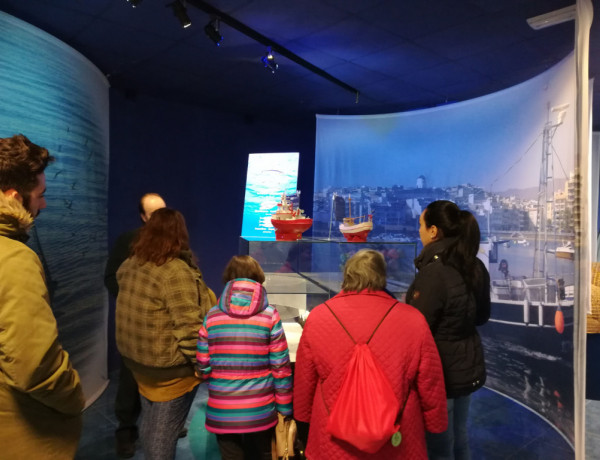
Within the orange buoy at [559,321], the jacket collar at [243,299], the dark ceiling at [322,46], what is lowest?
the orange buoy at [559,321]

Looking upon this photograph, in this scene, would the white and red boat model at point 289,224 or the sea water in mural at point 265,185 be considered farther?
the sea water in mural at point 265,185

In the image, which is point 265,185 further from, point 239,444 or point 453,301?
point 453,301

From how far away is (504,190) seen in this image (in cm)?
443

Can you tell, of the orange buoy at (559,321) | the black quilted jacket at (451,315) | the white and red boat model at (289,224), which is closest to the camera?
the black quilted jacket at (451,315)

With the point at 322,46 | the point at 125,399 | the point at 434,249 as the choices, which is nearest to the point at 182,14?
the point at 322,46

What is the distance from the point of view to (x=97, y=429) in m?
3.26

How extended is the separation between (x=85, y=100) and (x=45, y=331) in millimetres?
3223

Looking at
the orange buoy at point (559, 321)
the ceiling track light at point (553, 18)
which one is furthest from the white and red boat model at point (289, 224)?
the orange buoy at point (559, 321)

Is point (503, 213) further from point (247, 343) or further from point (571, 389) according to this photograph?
point (247, 343)

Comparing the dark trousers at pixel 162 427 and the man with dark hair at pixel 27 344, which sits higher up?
the man with dark hair at pixel 27 344

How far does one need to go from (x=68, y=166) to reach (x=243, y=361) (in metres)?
2.55

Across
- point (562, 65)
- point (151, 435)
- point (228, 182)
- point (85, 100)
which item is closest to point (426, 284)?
point (151, 435)

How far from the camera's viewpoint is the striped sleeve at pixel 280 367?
2014 mm

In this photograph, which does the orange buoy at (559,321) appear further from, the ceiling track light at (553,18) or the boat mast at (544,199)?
the ceiling track light at (553,18)
